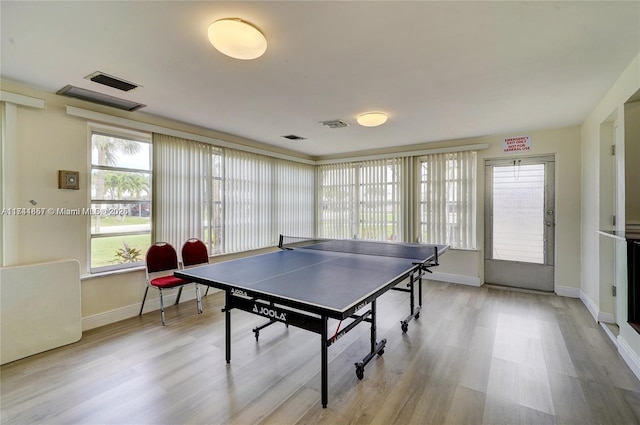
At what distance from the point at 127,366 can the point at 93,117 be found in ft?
8.98

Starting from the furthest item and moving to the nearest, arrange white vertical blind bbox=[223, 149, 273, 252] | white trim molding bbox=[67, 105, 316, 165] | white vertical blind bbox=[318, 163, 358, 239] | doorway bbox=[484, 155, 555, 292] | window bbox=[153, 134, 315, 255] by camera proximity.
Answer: white vertical blind bbox=[318, 163, 358, 239] → white vertical blind bbox=[223, 149, 273, 252] → doorway bbox=[484, 155, 555, 292] → window bbox=[153, 134, 315, 255] → white trim molding bbox=[67, 105, 316, 165]

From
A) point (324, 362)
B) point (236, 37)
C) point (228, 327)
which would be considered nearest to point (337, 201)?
point (228, 327)

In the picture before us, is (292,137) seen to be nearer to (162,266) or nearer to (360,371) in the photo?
(162,266)

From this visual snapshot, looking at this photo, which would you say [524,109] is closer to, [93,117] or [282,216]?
[282,216]

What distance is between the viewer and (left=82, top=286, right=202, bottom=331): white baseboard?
3.27 metres

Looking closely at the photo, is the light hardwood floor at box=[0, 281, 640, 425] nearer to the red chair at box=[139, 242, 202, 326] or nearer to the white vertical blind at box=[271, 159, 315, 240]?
the red chair at box=[139, 242, 202, 326]

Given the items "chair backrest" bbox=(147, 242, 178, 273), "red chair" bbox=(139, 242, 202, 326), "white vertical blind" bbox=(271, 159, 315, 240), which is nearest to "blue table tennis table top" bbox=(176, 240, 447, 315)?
"red chair" bbox=(139, 242, 202, 326)

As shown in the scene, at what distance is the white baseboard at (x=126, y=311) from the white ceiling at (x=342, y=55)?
2535 millimetres

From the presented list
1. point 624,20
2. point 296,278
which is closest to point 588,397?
point 296,278

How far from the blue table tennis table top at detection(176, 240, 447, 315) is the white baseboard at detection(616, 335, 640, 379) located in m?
1.73

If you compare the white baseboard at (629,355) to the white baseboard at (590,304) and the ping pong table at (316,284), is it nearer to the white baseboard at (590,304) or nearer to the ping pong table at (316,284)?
the white baseboard at (590,304)

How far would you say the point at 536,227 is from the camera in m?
4.64

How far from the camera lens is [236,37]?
1810mm

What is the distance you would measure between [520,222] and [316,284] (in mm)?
4336
